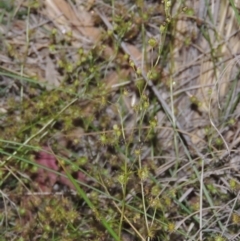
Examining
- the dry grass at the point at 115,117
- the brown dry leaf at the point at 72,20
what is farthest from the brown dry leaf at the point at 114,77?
the brown dry leaf at the point at 72,20

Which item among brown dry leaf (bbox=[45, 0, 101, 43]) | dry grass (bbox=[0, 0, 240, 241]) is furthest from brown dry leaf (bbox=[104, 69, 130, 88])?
brown dry leaf (bbox=[45, 0, 101, 43])

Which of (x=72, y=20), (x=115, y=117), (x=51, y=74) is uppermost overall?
(x=72, y=20)

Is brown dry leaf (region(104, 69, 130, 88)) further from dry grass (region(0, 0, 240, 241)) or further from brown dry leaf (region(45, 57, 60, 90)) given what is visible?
brown dry leaf (region(45, 57, 60, 90))

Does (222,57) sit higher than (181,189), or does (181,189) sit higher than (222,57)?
(222,57)

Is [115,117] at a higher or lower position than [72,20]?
Answer: lower

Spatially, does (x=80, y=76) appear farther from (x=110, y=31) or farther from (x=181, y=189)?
(x=181, y=189)

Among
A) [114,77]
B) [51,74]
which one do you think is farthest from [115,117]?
[51,74]

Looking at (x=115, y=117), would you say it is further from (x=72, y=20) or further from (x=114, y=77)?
(x=72, y=20)

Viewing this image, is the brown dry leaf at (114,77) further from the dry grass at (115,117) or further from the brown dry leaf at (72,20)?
the brown dry leaf at (72,20)

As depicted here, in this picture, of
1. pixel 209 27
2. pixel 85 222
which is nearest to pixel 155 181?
pixel 85 222
